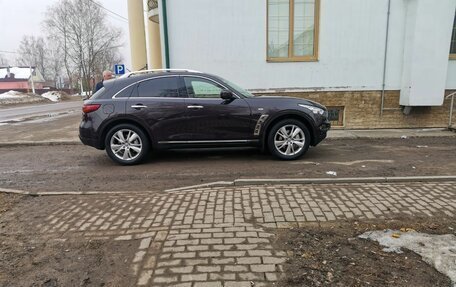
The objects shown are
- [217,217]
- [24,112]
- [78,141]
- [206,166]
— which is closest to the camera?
[217,217]

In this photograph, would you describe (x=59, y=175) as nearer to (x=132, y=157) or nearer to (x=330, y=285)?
(x=132, y=157)

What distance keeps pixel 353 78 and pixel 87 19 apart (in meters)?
57.2

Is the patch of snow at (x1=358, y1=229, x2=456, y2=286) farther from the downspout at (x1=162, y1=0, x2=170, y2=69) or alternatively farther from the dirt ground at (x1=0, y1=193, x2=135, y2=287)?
the downspout at (x1=162, y1=0, x2=170, y2=69)

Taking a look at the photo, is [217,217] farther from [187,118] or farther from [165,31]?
[165,31]

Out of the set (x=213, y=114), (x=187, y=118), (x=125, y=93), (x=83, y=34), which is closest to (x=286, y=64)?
(x=213, y=114)

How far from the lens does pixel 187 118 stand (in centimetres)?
661

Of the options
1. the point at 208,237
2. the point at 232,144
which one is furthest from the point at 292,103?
the point at 208,237

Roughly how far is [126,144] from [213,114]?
5.65ft

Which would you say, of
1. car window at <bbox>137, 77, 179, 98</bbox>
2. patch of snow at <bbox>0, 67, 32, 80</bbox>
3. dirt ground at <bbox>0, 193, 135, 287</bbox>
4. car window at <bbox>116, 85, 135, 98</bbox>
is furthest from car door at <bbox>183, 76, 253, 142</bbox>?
patch of snow at <bbox>0, 67, 32, 80</bbox>

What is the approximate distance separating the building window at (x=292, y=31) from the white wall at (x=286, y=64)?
0.87 feet

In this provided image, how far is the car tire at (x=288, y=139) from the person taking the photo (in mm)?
6676

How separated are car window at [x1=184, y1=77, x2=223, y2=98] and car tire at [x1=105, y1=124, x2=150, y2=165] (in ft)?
3.99

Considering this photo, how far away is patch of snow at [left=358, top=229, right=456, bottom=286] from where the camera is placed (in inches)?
117

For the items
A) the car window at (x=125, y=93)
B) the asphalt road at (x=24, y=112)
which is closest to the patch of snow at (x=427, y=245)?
A: the car window at (x=125, y=93)
